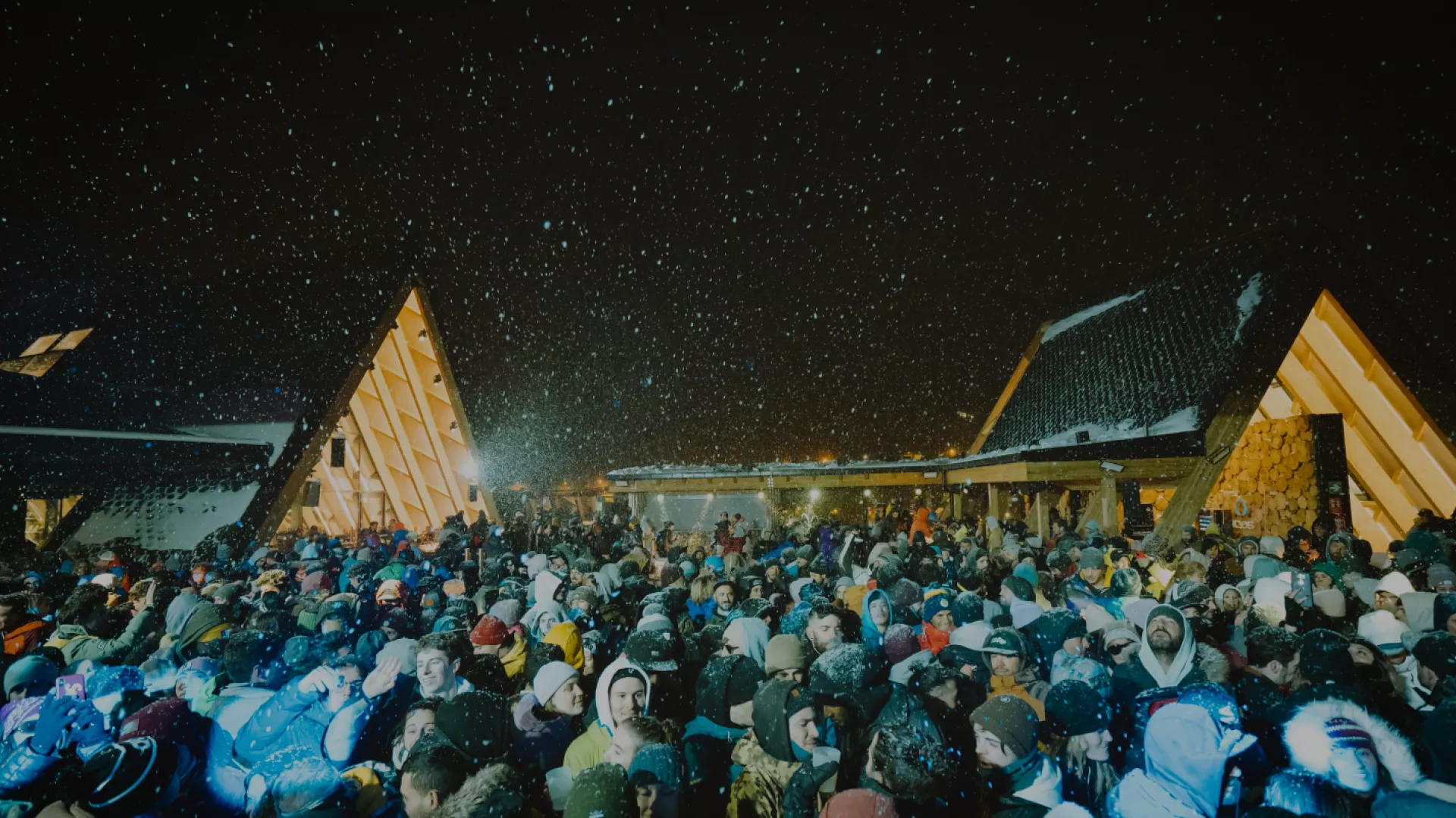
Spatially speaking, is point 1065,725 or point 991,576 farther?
point 991,576

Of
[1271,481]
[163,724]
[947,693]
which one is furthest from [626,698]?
[1271,481]

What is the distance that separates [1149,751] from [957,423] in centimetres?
3995

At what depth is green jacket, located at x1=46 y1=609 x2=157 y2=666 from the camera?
479cm

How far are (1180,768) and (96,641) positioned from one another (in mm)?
7377

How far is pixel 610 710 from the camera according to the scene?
325 centimetres

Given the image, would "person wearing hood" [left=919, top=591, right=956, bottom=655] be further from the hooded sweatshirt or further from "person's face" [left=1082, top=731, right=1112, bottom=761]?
the hooded sweatshirt

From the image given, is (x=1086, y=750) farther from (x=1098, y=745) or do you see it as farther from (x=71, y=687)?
(x=71, y=687)

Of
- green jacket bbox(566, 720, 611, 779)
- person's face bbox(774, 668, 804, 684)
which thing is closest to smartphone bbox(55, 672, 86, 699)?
green jacket bbox(566, 720, 611, 779)

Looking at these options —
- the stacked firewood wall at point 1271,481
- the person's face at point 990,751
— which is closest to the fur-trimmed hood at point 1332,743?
the person's face at point 990,751

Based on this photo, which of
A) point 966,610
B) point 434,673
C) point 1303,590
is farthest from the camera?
point 1303,590

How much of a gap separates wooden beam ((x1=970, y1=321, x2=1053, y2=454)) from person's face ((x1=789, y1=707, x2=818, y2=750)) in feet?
63.0

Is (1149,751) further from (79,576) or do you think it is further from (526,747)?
(79,576)

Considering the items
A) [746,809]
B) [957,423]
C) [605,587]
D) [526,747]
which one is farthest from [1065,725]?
[957,423]

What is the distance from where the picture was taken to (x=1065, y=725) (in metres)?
3.05
